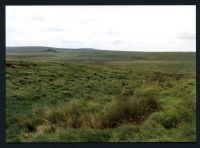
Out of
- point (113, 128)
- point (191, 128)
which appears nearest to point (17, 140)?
point (113, 128)

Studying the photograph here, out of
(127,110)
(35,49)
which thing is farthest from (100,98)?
(35,49)

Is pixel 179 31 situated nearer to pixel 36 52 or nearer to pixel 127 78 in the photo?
pixel 127 78

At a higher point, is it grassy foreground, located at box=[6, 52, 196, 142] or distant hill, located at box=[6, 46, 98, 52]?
distant hill, located at box=[6, 46, 98, 52]

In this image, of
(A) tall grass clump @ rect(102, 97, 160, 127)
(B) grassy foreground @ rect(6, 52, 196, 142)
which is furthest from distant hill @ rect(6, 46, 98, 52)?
(A) tall grass clump @ rect(102, 97, 160, 127)

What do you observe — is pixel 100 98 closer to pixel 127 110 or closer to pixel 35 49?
pixel 127 110

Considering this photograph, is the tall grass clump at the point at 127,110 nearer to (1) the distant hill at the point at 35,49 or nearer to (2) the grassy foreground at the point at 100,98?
(2) the grassy foreground at the point at 100,98

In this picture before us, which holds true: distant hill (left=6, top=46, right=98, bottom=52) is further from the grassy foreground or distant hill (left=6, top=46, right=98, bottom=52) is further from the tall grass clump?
the tall grass clump

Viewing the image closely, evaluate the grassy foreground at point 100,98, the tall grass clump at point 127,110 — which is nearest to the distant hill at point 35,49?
the grassy foreground at point 100,98

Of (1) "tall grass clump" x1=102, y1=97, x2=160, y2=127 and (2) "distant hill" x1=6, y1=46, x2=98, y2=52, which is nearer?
(1) "tall grass clump" x1=102, y1=97, x2=160, y2=127
